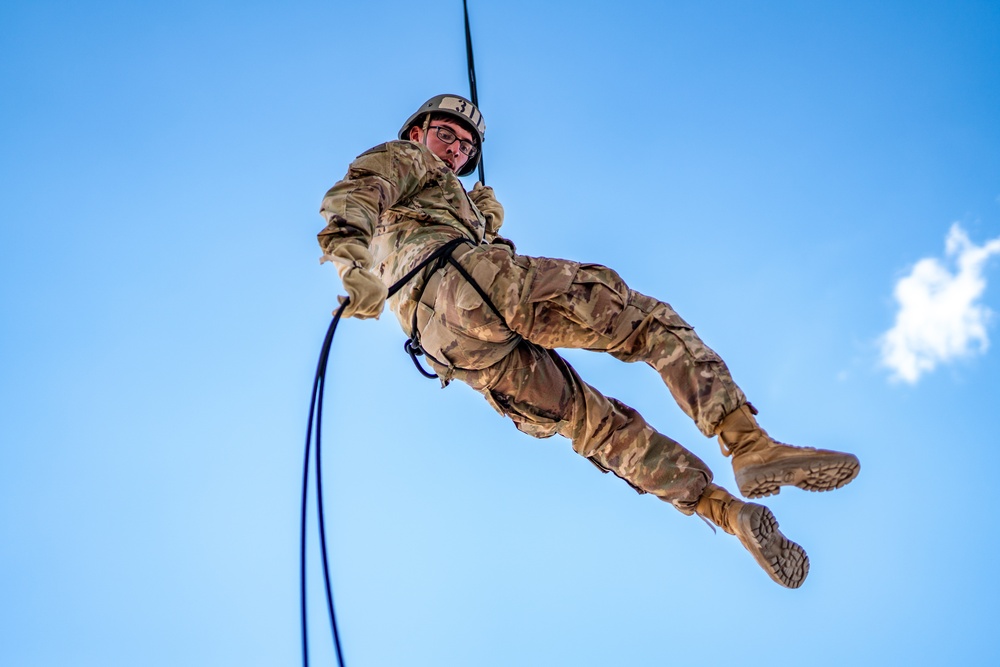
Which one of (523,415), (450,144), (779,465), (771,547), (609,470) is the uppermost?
(450,144)

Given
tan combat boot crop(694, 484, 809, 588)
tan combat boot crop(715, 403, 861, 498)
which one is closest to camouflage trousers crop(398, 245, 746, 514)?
tan combat boot crop(715, 403, 861, 498)

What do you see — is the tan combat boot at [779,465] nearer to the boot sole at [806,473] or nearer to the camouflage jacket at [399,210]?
the boot sole at [806,473]

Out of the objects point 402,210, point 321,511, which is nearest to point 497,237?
point 402,210

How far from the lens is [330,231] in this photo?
389 centimetres

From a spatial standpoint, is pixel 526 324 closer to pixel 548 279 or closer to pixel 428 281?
pixel 548 279

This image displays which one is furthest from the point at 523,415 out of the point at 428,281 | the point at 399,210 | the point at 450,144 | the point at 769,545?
the point at 450,144

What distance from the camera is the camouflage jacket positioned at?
4.04m

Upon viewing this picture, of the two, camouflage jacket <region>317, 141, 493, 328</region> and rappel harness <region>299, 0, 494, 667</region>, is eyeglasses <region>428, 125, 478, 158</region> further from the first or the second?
rappel harness <region>299, 0, 494, 667</region>

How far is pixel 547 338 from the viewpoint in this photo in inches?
161

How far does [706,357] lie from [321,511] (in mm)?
1963

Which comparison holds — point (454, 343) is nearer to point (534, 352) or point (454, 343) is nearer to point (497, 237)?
point (534, 352)

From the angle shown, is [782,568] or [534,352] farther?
[534,352]

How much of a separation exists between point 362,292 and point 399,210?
1.16m

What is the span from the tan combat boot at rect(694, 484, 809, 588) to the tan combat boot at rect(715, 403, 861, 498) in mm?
476
